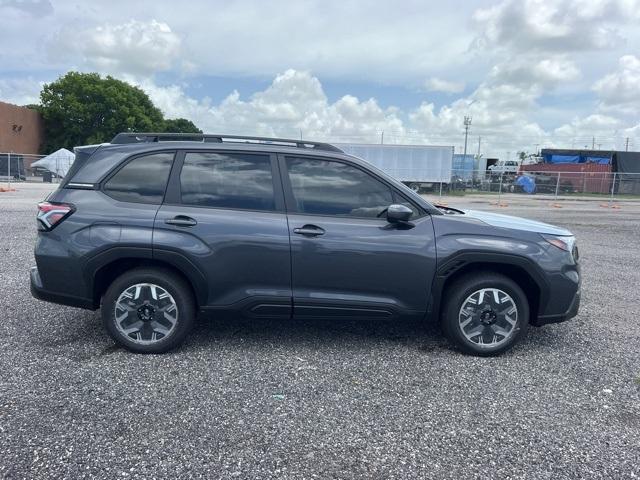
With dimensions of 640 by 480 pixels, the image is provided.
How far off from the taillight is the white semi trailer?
103 feet

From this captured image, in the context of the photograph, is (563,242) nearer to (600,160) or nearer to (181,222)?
(181,222)

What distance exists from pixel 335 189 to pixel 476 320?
1625 mm

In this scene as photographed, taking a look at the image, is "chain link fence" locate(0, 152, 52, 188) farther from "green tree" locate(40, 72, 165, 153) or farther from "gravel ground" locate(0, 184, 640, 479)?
"gravel ground" locate(0, 184, 640, 479)

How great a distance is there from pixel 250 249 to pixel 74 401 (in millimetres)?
1641

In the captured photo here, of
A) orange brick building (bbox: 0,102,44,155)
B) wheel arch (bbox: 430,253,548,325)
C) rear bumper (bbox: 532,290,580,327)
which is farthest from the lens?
orange brick building (bbox: 0,102,44,155)

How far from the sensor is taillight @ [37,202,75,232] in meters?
4.19

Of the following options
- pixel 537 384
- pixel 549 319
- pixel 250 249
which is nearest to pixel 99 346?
pixel 250 249

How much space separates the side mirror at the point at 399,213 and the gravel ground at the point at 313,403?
3.84ft

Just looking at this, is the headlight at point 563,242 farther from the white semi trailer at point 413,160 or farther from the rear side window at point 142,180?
the white semi trailer at point 413,160

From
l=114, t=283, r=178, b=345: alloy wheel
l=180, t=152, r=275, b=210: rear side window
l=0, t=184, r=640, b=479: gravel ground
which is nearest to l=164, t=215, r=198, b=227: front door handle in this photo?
l=180, t=152, r=275, b=210: rear side window

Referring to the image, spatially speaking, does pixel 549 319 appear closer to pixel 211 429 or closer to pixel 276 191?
pixel 276 191

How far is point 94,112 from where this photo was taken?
53.0 metres

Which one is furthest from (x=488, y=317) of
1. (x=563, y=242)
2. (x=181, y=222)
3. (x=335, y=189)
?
(x=181, y=222)

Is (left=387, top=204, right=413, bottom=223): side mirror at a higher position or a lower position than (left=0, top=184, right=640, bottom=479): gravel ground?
higher
